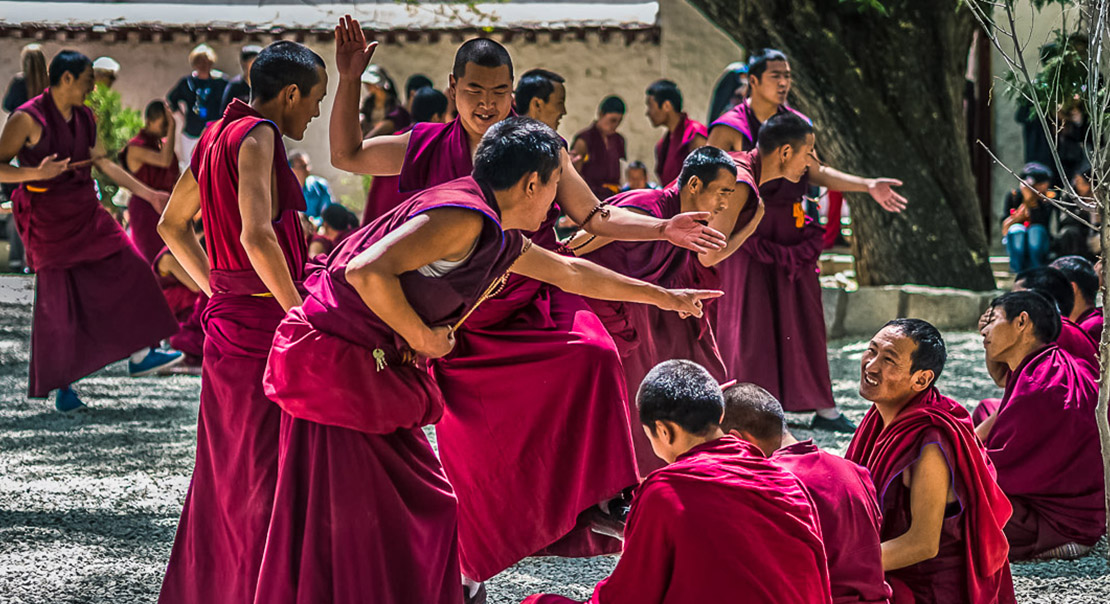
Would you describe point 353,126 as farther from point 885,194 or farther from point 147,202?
point 147,202

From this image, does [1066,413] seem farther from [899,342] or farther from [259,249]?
[259,249]

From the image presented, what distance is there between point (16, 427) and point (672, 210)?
11.8 ft

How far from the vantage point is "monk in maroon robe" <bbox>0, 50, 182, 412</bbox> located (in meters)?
6.61

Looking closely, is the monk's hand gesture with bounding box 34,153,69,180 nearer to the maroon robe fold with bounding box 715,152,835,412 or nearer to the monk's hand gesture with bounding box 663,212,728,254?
the maroon robe fold with bounding box 715,152,835,412

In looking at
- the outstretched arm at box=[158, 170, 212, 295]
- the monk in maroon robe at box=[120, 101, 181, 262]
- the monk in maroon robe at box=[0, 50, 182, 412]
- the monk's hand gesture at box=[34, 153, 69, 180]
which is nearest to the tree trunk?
the monk in maroon robe at box=[120, 101, 181, 262]

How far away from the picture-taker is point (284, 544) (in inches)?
121

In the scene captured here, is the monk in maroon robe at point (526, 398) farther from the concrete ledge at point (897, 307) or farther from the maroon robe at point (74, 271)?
the concrete ledge at point (897, 307)

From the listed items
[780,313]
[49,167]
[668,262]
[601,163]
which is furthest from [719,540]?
[601,163]

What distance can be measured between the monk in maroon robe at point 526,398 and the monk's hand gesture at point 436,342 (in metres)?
0.76

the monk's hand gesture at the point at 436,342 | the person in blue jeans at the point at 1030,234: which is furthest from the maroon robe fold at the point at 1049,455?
the person in blue jeans at the point at 1030,234

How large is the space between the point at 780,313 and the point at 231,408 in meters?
3.53

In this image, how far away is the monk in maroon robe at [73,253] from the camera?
6.61 meters

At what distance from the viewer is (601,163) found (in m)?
10.0

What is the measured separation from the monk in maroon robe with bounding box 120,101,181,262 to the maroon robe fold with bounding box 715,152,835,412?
400cm
